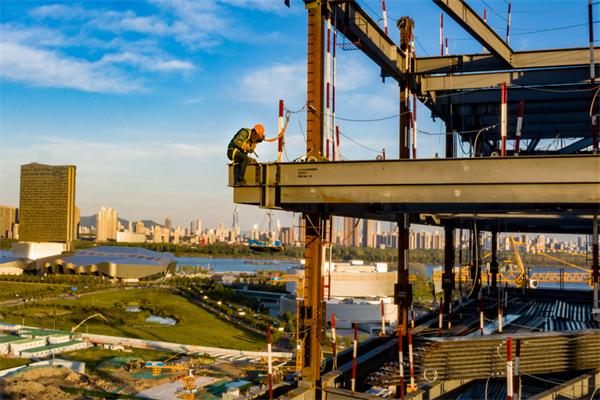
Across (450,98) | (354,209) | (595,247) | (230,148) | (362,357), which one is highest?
(450,98)

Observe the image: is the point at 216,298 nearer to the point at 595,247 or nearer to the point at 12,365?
the point at 12,365

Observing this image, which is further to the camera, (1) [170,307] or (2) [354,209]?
(1) [170,307]

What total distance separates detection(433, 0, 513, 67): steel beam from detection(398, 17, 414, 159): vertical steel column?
11.4 feet

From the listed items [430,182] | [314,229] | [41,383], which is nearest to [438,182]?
[430,182]

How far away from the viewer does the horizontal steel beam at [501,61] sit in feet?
69.6

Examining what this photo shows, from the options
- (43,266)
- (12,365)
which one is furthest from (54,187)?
(12,365)

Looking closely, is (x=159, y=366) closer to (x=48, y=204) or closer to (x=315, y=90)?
(x=315, y=90)

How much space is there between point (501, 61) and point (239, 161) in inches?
548

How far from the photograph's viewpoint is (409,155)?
74.5 ft

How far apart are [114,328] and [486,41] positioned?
52.8 meters

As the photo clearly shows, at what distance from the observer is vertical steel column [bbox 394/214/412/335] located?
789 inches

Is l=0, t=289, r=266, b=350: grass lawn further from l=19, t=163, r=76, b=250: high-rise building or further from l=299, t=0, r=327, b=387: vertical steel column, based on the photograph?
l=19, t=163, r=76, b=250: high-rise building

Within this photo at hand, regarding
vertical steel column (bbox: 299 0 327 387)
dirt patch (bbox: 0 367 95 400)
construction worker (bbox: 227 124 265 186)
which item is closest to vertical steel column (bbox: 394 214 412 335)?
vertical steel column (bbox: 299 0 327 387)

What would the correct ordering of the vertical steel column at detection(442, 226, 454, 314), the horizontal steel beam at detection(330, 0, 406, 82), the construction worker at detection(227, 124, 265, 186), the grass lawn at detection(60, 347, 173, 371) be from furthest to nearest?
the grass lawn at detection(60, 347, 173, 371), the vertical steel column at detection(442, 226, 454, 314), the horizontal steel beam at detection(330, 0, 406, 82), the construction worker at detection(227, 124, 265, 186)
